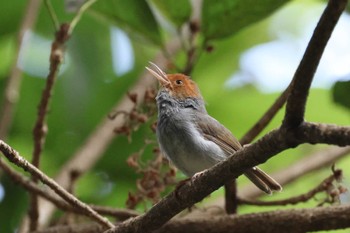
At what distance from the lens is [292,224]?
253 centimetres

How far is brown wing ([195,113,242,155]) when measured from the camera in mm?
2826

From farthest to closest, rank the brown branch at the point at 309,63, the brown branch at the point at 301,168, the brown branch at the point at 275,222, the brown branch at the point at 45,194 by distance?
1. the brown branch at the point at 301,168
2. the brown branch at the point at 45,194
3. the brown branch at the point at 275,222
4. the brown branch at the point at 309,63

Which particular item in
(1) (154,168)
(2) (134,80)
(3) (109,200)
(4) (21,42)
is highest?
(4) (21,42)

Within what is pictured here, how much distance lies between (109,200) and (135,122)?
3.57 ft

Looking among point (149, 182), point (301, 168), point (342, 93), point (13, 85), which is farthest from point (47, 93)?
point (301, 168)

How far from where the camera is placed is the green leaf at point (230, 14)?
3.17m

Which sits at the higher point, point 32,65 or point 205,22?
point 205,22

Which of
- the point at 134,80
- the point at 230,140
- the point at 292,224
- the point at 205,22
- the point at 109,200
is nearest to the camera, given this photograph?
the point at 292,224

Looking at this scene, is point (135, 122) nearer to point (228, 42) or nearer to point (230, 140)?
point (230, 140)

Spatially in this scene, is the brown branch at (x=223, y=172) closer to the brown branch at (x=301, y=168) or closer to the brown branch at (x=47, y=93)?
the brown branch at (x=47, y=93)

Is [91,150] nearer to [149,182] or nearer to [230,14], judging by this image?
[149,182]

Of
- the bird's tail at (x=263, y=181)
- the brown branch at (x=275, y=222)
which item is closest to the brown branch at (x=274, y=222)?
the brown branch at (x=275, y=222)

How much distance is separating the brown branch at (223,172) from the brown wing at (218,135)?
2.21 feet

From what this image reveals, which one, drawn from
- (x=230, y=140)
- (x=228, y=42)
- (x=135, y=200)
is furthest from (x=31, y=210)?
(x=228, y=42)
